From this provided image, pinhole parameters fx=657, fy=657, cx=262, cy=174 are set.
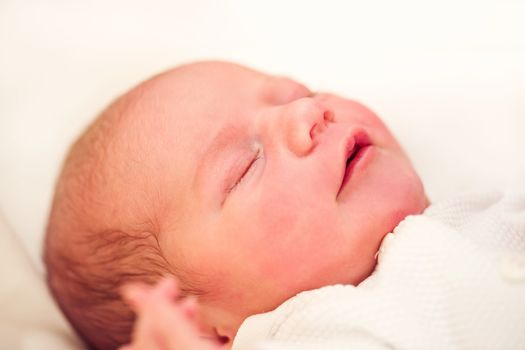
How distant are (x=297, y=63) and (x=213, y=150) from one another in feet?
1.87

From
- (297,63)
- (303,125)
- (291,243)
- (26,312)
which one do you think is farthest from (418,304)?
(297,63)

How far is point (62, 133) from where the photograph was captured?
1365mm

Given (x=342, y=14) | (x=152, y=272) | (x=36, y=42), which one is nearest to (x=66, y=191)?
(x=152, y=272)

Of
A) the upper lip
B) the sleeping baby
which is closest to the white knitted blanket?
the sleeping baby

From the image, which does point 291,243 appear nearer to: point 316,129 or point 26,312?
point 316,129

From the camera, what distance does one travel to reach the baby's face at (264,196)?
932mm

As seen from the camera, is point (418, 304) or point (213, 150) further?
point (213, 150)

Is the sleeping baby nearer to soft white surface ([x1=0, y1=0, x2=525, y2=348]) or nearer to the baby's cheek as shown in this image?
the baby's cheek

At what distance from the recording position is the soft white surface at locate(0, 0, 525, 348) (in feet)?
4.25

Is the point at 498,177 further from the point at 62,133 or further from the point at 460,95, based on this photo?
the point at 62,133

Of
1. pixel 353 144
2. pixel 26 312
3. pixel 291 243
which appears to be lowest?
pixel 26 312

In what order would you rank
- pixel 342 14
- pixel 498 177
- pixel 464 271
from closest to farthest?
pixel 464 271
pixel 498 177
pixel 342 14

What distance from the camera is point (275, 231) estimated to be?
3.05ft

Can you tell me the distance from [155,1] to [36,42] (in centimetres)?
30
